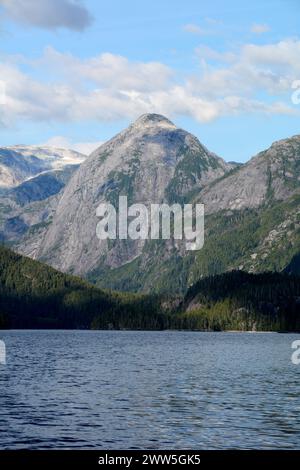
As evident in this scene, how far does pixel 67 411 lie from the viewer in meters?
91.0

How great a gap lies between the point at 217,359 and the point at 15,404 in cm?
9219

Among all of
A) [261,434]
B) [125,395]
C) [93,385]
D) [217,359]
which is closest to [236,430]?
[261,434]

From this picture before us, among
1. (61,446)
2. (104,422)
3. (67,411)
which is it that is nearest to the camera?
(61,446)

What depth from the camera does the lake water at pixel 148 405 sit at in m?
74.1

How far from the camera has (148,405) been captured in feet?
319

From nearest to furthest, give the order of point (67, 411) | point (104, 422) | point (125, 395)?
point (104, 422) < point (67, 411) < point (125, 395)

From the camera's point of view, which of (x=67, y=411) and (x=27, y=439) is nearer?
(x=27, y=439)

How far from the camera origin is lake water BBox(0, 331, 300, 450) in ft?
243

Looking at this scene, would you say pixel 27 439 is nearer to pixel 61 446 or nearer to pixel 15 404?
pixel 61 446

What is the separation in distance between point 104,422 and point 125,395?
77.1 ft
